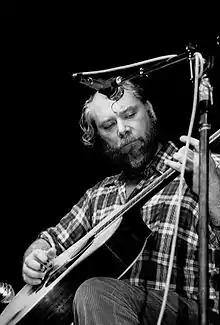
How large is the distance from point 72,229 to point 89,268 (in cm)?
68

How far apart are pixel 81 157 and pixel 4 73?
0.80 meters

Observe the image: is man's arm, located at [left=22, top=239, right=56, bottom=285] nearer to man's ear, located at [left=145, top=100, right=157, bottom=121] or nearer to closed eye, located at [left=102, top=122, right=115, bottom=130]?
closed eye, located at [left=102, top=122, right=115, bottom=130]

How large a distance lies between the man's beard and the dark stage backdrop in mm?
377

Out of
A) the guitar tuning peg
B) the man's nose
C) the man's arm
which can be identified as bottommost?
the guitar tuning peg

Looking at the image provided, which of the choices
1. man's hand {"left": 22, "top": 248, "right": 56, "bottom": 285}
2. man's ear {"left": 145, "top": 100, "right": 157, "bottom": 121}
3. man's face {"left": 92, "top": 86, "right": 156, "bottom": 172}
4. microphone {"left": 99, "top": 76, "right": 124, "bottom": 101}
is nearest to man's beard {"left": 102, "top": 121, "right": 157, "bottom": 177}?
man's face {"left": 92, "top": 86, "right": 156, "bottom": 172}

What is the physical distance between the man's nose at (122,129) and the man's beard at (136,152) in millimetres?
29

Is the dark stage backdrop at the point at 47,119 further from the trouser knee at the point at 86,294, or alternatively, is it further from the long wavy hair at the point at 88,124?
the trouser knee at the point at 86,294

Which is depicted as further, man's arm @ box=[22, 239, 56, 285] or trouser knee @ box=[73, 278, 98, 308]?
man's arm @ box=[22, 239, 56, 285]

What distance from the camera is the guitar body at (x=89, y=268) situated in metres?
1.74

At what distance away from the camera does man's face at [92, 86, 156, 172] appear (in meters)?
2.32

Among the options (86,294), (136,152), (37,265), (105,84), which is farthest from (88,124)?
(86,294)

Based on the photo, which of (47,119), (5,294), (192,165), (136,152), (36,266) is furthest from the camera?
(47,119)

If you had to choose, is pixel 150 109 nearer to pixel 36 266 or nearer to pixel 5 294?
pixel 36 266

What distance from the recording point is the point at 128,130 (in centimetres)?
233
